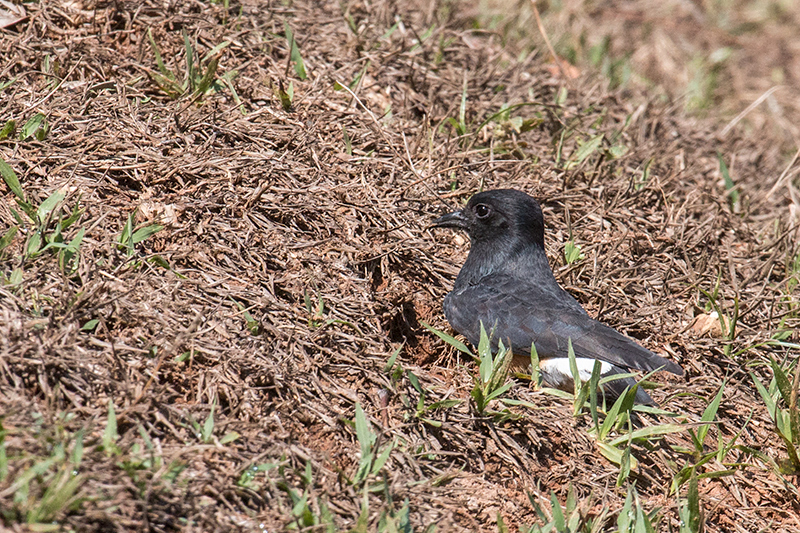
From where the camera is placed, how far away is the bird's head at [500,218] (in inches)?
173

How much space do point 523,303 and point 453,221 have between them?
67 centimetres

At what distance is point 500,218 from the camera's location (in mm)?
4449

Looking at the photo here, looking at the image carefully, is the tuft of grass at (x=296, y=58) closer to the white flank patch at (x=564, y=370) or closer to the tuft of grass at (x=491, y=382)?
the tuft of grass at (x=491, y=382)

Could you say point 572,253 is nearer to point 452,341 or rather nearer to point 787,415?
point 452,341

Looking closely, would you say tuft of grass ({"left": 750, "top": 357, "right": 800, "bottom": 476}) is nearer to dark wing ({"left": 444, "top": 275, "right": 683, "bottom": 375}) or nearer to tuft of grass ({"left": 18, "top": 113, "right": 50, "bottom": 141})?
dark wing ({"left": 444, "top": 275, "right": 683, "bottom": 375})

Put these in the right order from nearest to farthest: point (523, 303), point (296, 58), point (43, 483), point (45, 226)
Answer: point (43, 483) < point (45, 226) < point (523, 303) < point (296, 58)

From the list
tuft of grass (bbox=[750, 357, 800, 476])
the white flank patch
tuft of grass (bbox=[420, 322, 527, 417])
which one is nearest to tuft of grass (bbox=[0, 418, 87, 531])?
tuft of grass (bbox=[420, 322, 527, 417])

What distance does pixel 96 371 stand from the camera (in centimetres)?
296

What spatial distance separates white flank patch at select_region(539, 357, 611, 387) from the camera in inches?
152

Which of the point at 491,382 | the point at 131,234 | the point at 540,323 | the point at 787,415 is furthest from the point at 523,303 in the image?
the point at 131,234

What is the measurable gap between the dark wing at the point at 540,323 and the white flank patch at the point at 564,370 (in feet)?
A: 0.14

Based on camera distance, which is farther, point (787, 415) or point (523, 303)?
point (523, 303)

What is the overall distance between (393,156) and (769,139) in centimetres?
384

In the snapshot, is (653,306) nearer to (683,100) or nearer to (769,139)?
(683,100)
